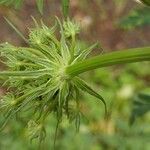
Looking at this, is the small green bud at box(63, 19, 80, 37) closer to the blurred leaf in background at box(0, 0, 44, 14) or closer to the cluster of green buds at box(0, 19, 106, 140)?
the cluster of green buds at box(0, 19, 106, 140)

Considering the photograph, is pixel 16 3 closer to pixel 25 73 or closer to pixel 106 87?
pixel 25 73

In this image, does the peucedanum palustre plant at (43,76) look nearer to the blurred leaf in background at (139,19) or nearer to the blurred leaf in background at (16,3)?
the blurred leaf in background at (16,3)

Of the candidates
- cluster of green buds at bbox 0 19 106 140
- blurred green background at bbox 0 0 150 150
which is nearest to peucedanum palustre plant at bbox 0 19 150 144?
cluster of green buds at bbox 0 19 106 140

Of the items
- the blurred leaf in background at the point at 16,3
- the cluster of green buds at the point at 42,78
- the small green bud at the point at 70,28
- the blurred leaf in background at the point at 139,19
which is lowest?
the cluster of green buds at the point at 42,78

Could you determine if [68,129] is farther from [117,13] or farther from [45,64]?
[45,64]

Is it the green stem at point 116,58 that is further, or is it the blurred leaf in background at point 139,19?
the blurred leaf in background at point 139,19

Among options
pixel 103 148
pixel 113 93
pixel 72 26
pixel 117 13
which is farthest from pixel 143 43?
pixel 72 26

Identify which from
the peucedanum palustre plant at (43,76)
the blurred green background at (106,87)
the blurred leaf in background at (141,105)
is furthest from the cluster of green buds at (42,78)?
the blurred green background at (106,87)

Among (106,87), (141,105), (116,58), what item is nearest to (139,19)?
(141,105)
